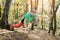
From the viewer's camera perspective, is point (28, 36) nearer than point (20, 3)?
Yes

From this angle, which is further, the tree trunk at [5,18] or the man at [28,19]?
the tree trunk at [5,18]

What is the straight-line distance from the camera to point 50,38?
198 inches

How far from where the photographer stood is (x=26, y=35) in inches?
167

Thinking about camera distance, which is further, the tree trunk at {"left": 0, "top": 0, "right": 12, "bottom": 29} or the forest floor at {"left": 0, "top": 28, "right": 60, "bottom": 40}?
the tree trunk at {"left": 0, "top": 0, "right": 12, "bottom": 29}

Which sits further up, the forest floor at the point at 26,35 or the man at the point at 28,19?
the man at the point at 28,19

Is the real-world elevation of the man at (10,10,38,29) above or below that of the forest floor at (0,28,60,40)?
above

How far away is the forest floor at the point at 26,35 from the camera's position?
380cm

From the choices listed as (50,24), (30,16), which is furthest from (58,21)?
(30,16)

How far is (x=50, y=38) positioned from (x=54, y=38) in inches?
6.8

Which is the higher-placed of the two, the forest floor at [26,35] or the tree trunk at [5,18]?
the tree trunk at [5,18]

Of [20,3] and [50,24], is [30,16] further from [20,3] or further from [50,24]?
[50,24]

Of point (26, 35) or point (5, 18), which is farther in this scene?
point (26, 35)

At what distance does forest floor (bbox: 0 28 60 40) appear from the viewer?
3795 mm

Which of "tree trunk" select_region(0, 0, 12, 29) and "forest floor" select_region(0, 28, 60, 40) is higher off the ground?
"tree trunk" select_region(0, 0, 12, 29)
